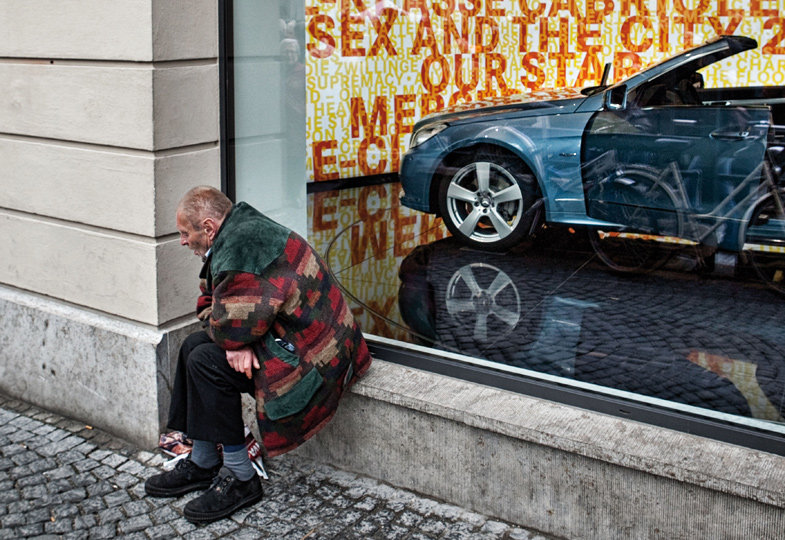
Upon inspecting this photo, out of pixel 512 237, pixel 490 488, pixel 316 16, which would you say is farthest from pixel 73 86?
pixel 490 488

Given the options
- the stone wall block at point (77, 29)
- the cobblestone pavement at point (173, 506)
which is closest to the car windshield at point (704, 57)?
the cobblestone pavement at point (173, 506)

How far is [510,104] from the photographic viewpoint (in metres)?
4.11

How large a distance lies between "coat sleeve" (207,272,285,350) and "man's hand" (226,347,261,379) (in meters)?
0.09

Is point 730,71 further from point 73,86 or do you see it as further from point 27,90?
point 27,90

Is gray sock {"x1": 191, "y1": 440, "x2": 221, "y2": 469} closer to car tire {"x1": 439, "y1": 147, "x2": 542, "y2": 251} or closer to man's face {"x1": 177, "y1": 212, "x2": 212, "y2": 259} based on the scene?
man's face {"x1": 177, "y1": 212, "x2": 212, "y2": 259}

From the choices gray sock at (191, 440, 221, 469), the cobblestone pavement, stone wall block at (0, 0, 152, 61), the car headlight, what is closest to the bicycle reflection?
the car headlight

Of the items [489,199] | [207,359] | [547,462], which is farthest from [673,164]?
[207,359]

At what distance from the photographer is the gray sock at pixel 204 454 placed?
445 cm

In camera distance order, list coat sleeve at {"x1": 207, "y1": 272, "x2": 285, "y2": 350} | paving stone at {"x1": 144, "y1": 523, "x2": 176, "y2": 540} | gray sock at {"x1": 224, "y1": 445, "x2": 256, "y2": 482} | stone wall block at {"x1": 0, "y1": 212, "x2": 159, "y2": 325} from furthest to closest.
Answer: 1. stone wall block at {"x1": 0, "y1": 212, "x2": 159, "y2": 325}
2. gray sock at {"x1": 224, "y1": 445, "x2": 256, "y2": 482}
3. paving stone at {"x1": 144, "y1": 523, "x2": 176, "y2": 540}
4. coat sleeve at {"x1": 207, "y1": 272, "x2": 285, "y2": 350}

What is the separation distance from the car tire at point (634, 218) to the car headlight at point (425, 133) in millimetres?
764

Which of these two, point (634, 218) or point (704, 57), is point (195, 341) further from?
point (704, 57)

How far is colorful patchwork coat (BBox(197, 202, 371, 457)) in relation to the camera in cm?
394

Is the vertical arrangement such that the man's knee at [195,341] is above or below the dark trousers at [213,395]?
above

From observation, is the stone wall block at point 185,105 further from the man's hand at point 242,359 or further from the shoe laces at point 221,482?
the shoe laces at point 221,482
